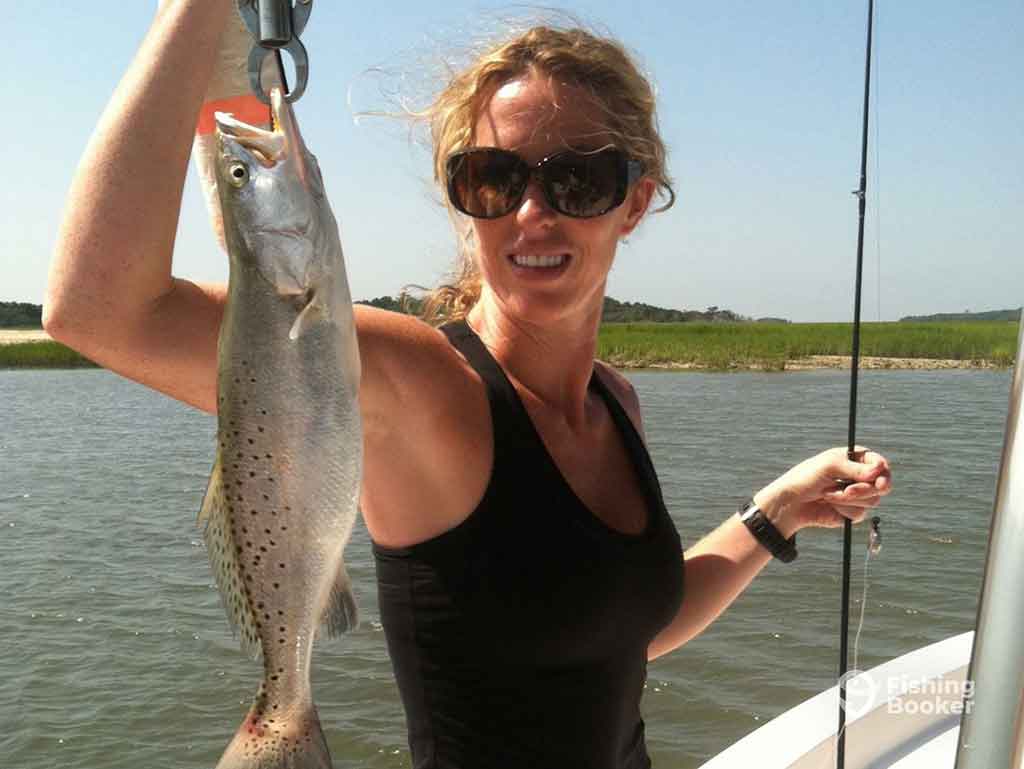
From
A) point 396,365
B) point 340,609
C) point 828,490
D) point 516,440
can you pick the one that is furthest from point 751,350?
point 340,609

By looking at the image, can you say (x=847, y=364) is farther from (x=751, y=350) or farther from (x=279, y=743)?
(x=279, y=743)

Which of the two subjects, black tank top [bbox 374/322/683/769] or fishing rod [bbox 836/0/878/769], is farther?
fishing rod [bbox 836/0/878/769]

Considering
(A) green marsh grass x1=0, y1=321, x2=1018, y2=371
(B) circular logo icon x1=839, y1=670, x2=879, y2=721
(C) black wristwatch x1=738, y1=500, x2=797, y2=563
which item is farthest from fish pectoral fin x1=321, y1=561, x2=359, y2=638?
(A) green marsh grass x1=0, y1=321, x2=1018, y2=371

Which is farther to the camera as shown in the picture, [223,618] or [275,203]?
[223,618]

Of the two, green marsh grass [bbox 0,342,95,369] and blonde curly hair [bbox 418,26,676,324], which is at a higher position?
blonde curly hair [bbox 418,26,676,324]

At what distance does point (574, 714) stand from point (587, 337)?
0.83 meters

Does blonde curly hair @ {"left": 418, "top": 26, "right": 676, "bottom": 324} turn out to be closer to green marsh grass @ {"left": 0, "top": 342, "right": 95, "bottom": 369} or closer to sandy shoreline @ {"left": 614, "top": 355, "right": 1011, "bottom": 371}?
sandy shoreline @ {"left": 614, "top": 355, "right": 1011, "bottom": 371}

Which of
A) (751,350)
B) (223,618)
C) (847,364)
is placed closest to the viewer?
(223,618)

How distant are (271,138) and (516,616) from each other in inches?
36.4

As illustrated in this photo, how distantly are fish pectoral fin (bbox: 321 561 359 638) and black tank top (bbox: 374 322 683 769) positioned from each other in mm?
387

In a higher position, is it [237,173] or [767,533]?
[237,173]

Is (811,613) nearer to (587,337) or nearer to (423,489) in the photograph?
(587,337)

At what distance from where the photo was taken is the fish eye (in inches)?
48.4

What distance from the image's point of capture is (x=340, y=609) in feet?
4.36
